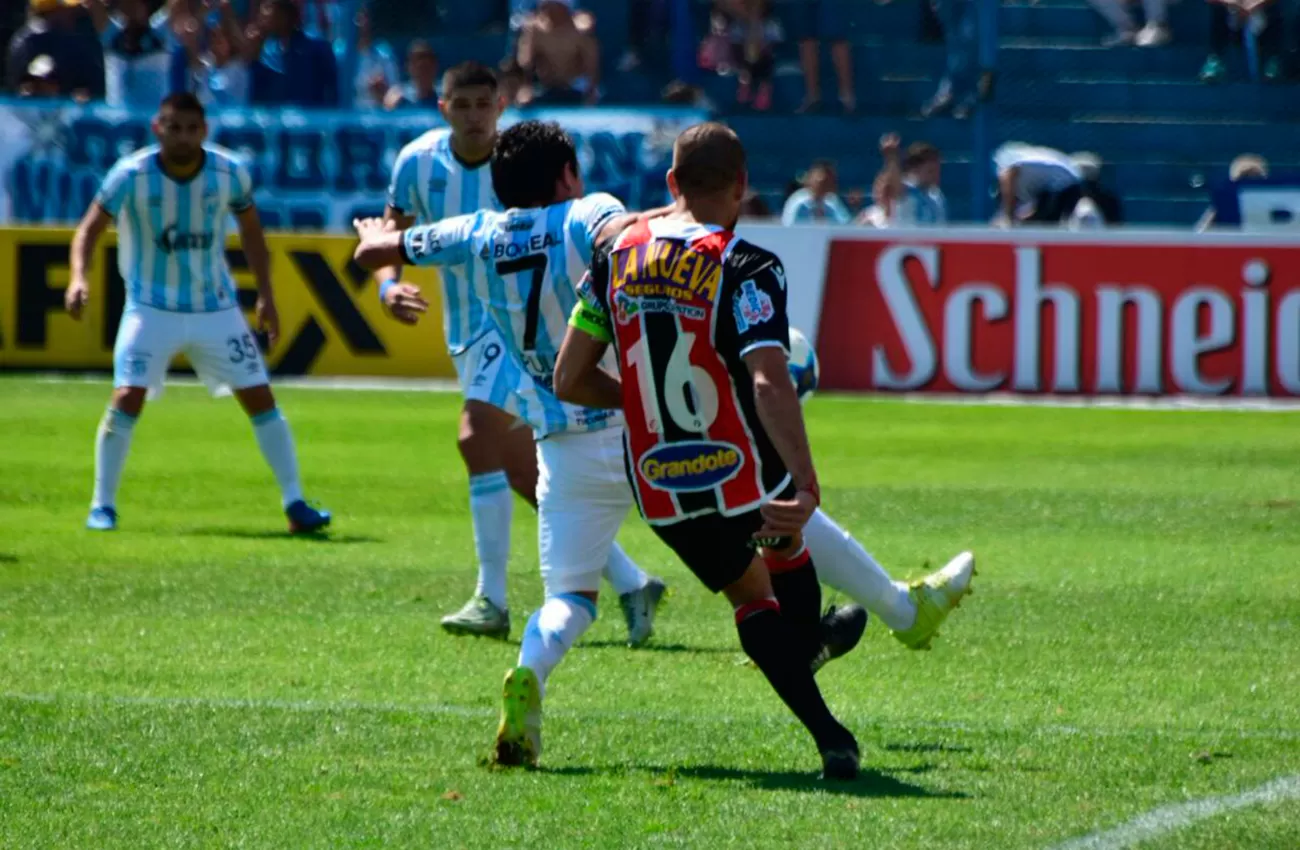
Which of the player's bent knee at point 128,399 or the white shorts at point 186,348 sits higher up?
the white shorts at point 186,348

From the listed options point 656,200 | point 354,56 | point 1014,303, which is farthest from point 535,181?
point 354,56

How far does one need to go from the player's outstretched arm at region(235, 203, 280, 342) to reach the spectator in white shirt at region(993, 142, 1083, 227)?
9774 mm

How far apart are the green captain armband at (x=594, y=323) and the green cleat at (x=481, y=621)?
2.50 meters

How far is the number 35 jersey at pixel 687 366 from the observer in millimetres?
5637

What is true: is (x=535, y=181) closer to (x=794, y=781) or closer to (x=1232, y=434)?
(x=794, y=781)

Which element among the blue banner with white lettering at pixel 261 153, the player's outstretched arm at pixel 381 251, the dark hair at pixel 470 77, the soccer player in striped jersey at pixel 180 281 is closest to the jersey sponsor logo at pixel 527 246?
the player's outstretched arm at pixel 381 251

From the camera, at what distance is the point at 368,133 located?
72.5ft

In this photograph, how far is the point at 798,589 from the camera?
6.09 meters

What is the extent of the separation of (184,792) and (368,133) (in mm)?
16905

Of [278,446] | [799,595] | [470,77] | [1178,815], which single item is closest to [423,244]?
[799,595]

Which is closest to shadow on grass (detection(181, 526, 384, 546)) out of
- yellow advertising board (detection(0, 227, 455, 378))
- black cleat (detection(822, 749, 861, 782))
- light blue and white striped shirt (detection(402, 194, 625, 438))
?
light blue and white striped shirt (detection(402, 194, 625, 438))

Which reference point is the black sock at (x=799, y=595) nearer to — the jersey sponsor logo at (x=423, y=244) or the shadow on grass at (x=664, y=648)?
the jersey sponsor logo at (x=423, y=244)

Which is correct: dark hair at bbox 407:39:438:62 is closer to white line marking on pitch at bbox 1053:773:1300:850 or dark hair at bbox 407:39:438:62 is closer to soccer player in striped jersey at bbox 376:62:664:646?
soccer player in striped jersey at bbox 376:62:664:646

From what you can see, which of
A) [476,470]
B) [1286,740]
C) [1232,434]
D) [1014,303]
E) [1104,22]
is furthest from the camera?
[1104,22]
